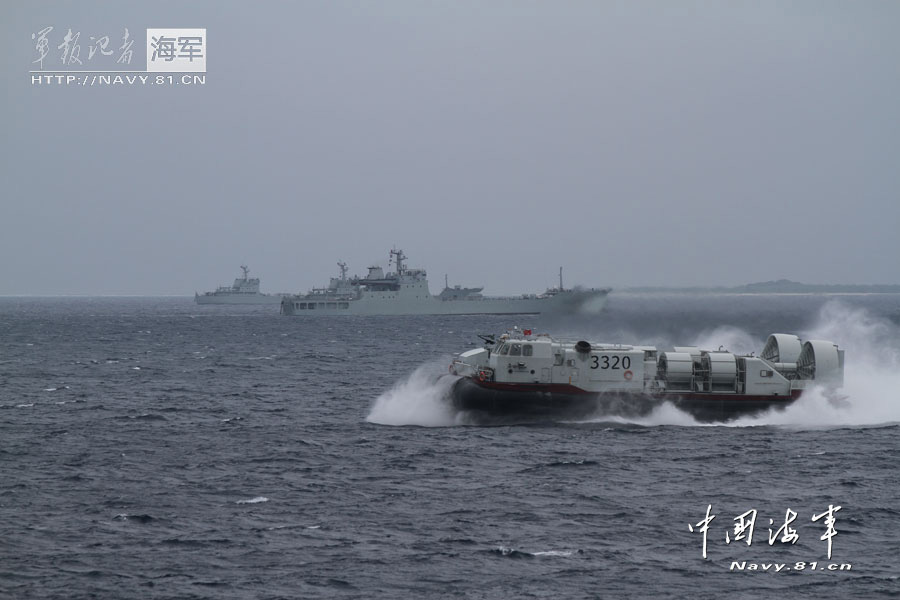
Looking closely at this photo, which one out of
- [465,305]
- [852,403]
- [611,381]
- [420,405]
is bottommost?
[852,403]

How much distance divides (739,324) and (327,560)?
10890cm

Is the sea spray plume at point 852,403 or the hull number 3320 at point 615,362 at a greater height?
the hull number 3320 at point 615,362

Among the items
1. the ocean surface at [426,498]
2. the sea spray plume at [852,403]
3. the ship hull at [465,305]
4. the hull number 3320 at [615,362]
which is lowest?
the ocean surface at [426,498]

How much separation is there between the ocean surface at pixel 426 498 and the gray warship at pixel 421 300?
403 ft

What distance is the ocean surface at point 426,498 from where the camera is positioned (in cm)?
2052

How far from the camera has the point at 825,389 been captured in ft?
133

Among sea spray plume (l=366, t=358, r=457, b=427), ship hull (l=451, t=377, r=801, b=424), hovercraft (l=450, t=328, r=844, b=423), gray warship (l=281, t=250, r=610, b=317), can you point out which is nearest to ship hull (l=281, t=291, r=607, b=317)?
gray warship (l=281, t=250, r=610, b=317)

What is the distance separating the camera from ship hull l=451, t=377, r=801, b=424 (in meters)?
39.3

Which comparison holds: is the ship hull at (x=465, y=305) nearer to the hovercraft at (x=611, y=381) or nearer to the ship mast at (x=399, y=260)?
the ship mast at (x=399, y=260)

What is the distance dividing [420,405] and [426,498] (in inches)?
548

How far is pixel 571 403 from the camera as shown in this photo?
39562 millimetres

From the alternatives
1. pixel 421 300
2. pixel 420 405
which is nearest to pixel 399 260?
pixel 421 300

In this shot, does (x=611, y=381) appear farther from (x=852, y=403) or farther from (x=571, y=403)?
(x=852, y=403)

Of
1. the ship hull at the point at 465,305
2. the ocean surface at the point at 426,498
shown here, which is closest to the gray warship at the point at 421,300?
the ship hull at the point at 465,305
